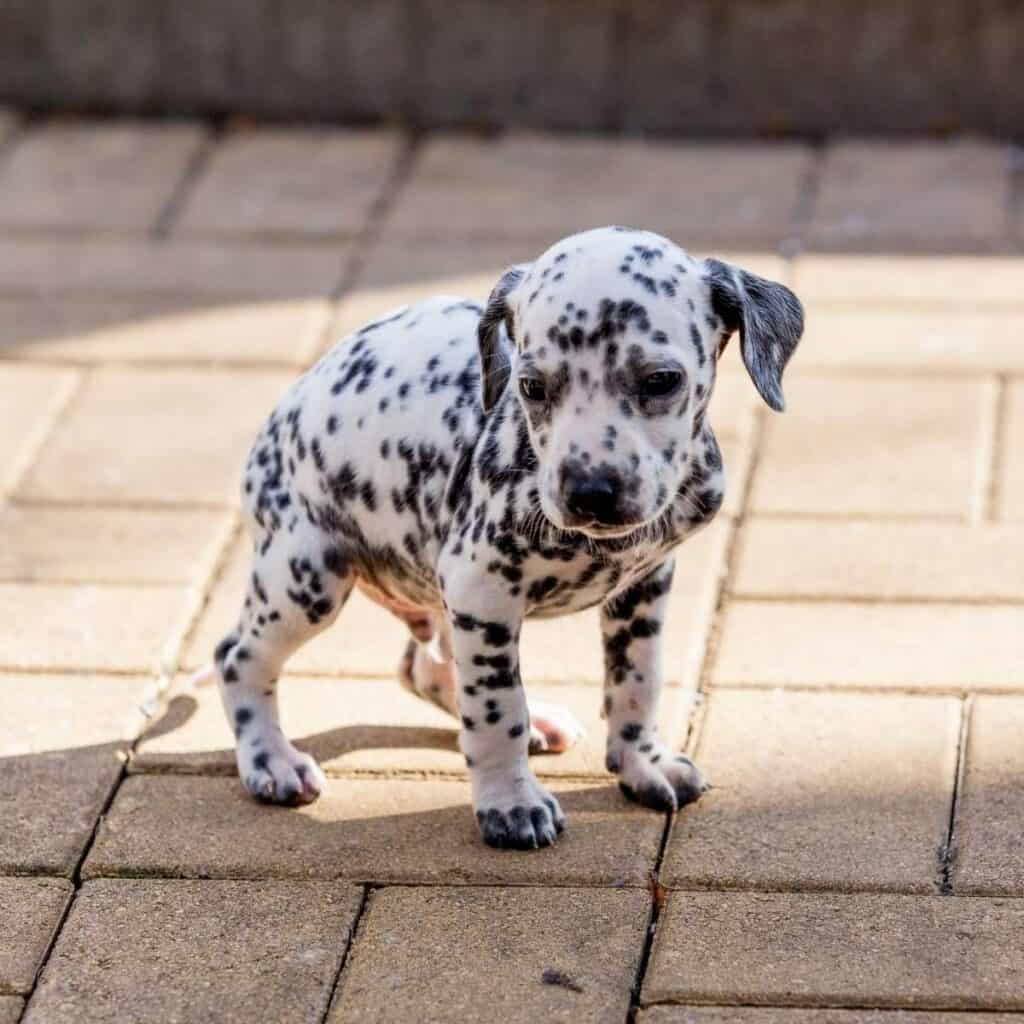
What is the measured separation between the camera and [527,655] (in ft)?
17.3

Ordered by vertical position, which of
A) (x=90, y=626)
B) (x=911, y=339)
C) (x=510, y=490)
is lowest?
(x=911, y=339)

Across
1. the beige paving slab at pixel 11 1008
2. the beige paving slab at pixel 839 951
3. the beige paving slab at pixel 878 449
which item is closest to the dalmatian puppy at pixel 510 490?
the beige paving slab at pixel 839 951

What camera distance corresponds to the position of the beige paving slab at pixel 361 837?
4.37 metres

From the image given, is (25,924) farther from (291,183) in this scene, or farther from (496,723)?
(291,183)

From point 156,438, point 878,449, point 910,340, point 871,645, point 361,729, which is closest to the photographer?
point 361,729

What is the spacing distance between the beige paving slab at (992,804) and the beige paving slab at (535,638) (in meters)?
0.70

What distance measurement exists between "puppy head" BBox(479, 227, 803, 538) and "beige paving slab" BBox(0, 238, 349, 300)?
3575mm

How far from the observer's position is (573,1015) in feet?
12.7

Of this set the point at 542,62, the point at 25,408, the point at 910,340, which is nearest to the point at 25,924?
the point at 25,408

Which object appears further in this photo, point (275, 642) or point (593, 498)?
point (275, 642)

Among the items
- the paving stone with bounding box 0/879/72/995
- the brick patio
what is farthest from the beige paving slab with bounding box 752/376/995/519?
the paving stone with bounding box 0/879/72/995

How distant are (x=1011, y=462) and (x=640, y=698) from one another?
2017 millimetres

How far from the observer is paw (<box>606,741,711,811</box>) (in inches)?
179

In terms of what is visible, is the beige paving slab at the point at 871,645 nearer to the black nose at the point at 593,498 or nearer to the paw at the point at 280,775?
the paw at the point at 280,775
